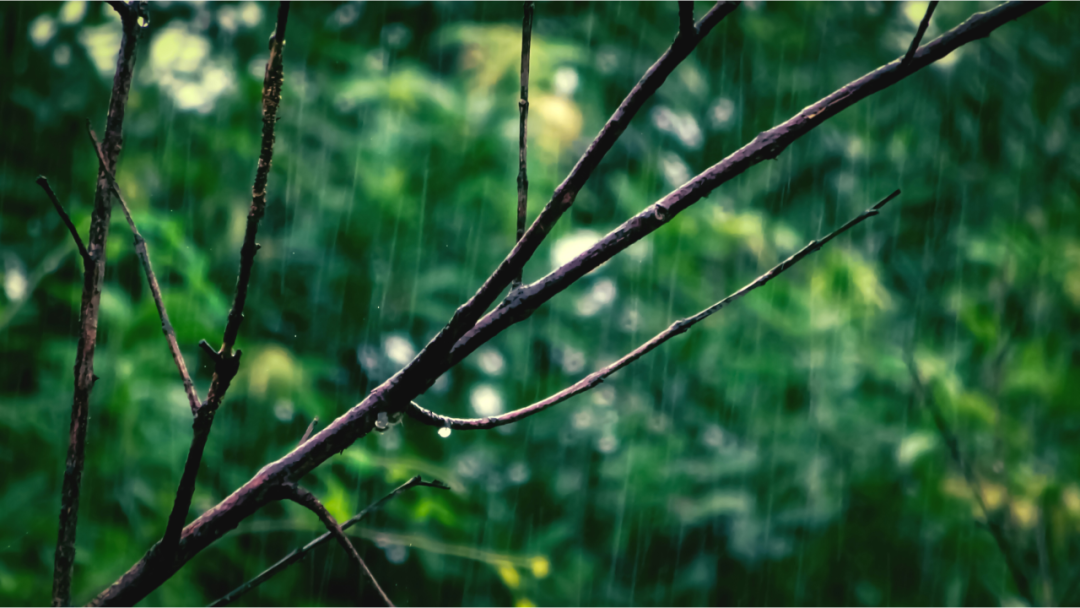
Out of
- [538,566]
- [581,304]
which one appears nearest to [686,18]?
[538,566]

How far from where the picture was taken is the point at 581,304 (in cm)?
241

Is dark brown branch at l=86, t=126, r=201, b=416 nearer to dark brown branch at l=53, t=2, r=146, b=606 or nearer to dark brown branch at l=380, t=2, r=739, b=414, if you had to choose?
dark brown branch at l=53, t=2, r=146, b=606

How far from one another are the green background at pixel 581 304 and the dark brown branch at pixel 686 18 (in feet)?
5.32

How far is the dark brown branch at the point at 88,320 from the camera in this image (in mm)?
633

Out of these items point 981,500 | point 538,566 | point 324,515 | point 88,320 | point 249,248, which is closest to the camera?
point 249,248

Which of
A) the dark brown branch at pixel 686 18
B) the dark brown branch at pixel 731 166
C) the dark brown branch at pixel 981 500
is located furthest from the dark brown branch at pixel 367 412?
the dark brown branch at pixel 981 500

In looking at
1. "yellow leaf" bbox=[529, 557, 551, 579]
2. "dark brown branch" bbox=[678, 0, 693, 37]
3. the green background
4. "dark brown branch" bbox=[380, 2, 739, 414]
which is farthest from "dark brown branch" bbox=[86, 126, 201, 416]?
"yellow leaf" bbox=[529, 557, 551, 579]

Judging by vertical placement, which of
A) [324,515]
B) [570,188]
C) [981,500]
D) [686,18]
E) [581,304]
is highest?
[581,304]

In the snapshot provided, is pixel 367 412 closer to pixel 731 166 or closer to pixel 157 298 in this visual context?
pixel 157 298

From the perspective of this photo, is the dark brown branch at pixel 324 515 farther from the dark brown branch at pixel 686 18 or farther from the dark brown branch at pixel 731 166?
the dark brown branch at pixel 686 18

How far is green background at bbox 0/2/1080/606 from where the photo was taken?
6.24 feet

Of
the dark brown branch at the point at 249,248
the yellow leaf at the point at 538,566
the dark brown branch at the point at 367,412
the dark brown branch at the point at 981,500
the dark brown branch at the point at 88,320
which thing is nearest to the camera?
the dark brown branch at the point at 249,248

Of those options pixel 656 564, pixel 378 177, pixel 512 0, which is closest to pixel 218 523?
pixel 378 177

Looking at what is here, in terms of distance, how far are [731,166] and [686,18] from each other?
117mm
